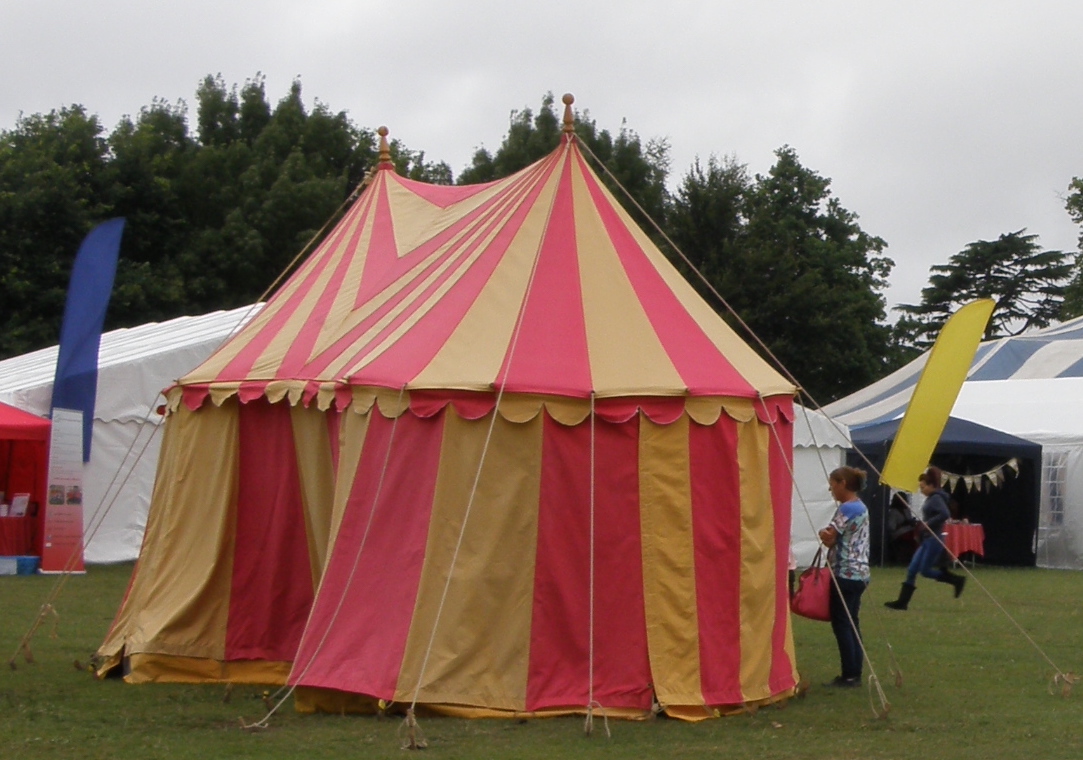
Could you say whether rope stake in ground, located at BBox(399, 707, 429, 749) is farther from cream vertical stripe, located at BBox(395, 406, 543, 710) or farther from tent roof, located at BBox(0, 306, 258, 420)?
tent roof, located at BBox(0, 306, 258, 420)

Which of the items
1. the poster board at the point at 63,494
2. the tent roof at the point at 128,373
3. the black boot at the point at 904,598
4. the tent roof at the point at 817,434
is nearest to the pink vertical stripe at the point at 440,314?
the black boot at the point at 904,598

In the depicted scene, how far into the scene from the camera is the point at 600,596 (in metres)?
8.05

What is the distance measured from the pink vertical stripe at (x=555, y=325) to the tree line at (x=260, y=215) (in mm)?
17746

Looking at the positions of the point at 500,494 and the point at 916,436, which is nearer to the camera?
the point at 500,494

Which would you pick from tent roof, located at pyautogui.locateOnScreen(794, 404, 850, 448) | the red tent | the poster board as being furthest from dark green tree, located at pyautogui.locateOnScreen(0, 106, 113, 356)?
tent roof, located at pyautogui.locateOnScreen(794, 404, 850, 448)

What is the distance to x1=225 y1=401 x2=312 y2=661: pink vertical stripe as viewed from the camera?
9.51 metres

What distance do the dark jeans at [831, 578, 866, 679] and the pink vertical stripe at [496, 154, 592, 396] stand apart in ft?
7.18

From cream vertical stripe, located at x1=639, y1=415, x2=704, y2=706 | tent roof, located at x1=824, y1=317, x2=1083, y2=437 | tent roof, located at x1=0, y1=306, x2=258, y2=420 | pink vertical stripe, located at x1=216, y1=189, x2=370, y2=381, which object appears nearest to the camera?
cream vertical stripe, located at x1=639, y1=415, x2=704, y2=706

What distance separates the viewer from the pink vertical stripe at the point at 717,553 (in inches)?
325

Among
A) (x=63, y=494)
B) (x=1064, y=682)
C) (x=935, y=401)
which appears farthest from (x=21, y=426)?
(x=1064, y=682)

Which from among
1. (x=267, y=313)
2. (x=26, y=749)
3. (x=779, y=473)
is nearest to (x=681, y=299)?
(x=779, y=473)

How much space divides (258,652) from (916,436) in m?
4.44

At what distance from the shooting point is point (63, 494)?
16.7 metres

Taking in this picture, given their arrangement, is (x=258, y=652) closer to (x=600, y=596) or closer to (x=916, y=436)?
(x=600, y=596)
